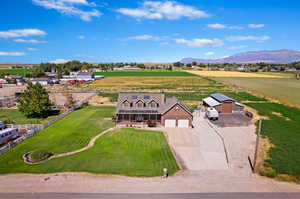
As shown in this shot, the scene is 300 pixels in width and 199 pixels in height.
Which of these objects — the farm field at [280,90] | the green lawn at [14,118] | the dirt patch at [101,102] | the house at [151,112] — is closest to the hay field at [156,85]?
the farm field at [280,90]

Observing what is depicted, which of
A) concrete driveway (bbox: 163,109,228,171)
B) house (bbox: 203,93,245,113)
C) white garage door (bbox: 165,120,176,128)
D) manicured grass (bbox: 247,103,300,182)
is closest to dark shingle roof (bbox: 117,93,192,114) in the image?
white garage door (bbox: 165,120,176,128)

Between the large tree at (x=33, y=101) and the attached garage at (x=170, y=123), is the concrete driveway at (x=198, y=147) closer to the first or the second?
the attached garage at (x=170, y=123)

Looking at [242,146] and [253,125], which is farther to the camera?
[253,125]

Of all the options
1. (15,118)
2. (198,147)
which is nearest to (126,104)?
(198,147)

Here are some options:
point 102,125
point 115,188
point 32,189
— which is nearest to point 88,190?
point 115,188

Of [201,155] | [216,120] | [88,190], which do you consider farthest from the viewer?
[216,120]

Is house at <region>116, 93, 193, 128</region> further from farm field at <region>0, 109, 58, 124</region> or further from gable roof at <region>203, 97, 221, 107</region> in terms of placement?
farm field at <region>0, 109, 58, 124</region>

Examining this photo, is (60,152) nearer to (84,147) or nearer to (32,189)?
(84,147)
